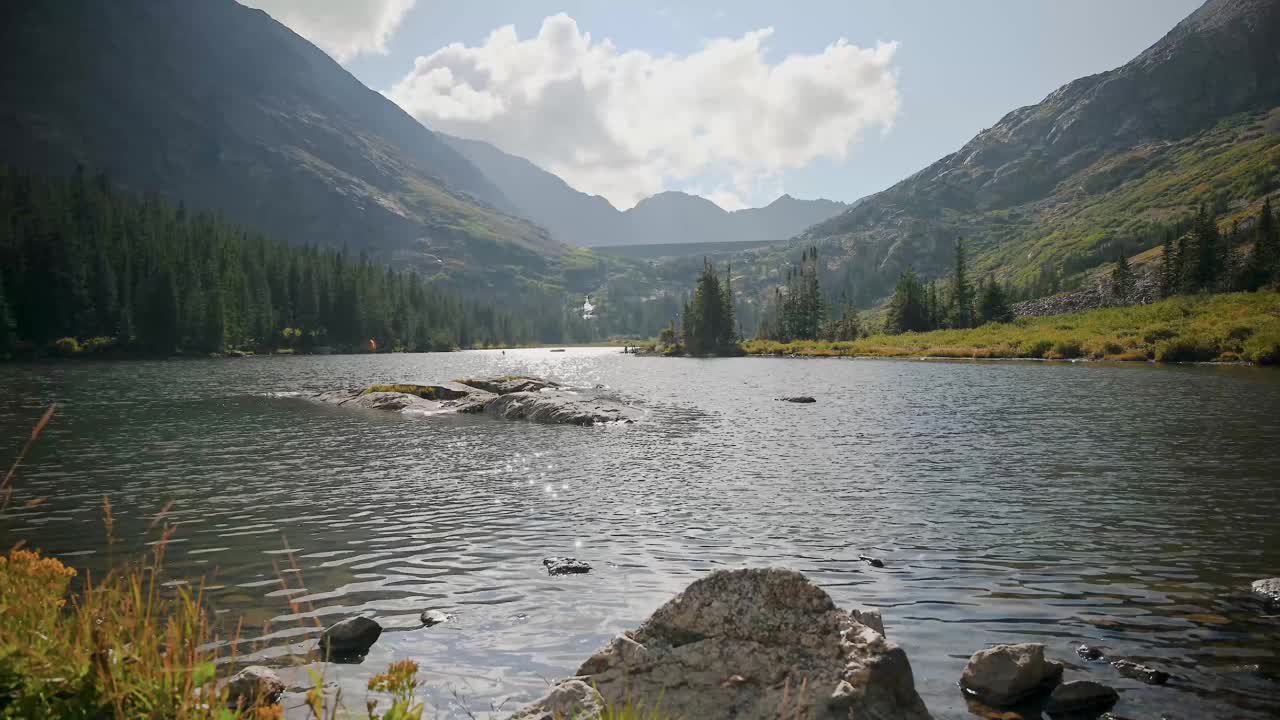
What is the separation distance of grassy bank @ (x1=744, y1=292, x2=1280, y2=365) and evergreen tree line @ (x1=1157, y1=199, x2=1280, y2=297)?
71.8ft

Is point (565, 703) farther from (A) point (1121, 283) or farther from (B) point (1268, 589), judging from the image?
(A) point (1121, 283)

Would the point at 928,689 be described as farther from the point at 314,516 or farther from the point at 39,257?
the point at 39,257

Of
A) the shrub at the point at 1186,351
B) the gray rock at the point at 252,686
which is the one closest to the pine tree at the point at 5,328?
the gray rock at the point at 252,686

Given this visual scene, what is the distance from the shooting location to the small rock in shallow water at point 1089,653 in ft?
35.9

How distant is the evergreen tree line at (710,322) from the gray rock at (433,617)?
521 feet

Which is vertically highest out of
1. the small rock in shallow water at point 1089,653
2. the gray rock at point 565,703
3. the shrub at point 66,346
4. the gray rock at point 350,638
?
the shrub at point 66,346

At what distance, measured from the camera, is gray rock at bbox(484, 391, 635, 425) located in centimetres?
4447

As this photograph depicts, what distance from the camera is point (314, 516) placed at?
20250mm

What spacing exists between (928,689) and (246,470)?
86.8ft

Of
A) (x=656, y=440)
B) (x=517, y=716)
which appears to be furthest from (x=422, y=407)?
(x=517, y=716)

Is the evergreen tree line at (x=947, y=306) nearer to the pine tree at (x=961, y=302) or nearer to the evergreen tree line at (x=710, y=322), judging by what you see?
the pine tree at (x=961, y=302)

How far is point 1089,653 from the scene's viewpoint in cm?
1100

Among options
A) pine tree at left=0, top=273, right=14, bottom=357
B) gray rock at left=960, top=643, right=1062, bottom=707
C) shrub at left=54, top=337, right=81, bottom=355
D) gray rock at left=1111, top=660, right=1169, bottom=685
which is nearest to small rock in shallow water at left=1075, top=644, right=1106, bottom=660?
gray rock at left=1111, top=660, right=1169, bottom=685

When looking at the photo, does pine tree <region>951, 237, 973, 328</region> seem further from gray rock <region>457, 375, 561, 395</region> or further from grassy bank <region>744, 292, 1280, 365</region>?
gray rock <region>457, 375, 561, 395</region>
